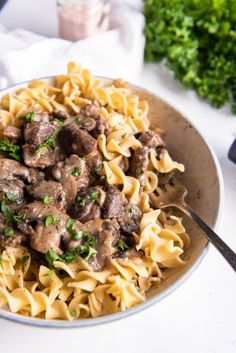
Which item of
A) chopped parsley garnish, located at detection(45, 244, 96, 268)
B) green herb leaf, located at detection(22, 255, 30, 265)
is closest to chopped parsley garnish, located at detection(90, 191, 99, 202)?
chopped parsley garnish, located at detection(45, 244, 96, 268)

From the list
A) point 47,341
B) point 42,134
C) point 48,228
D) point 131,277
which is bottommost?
point 47,341

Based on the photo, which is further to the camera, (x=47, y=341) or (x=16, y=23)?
(x=16, y=23)

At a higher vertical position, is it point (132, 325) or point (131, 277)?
point (131, 277)

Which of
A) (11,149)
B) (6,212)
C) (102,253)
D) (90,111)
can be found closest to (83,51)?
(90,111)

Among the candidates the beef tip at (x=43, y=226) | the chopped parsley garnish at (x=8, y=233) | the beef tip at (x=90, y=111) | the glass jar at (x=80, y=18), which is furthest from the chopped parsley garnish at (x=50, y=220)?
the glass jar at (x=80, y=18)

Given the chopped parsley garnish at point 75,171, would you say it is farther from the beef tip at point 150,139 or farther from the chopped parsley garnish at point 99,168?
the beef tip at point 150,139

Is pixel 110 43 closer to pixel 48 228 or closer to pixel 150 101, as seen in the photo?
pixel 150 101

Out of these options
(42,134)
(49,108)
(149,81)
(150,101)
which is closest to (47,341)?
(42,134)
